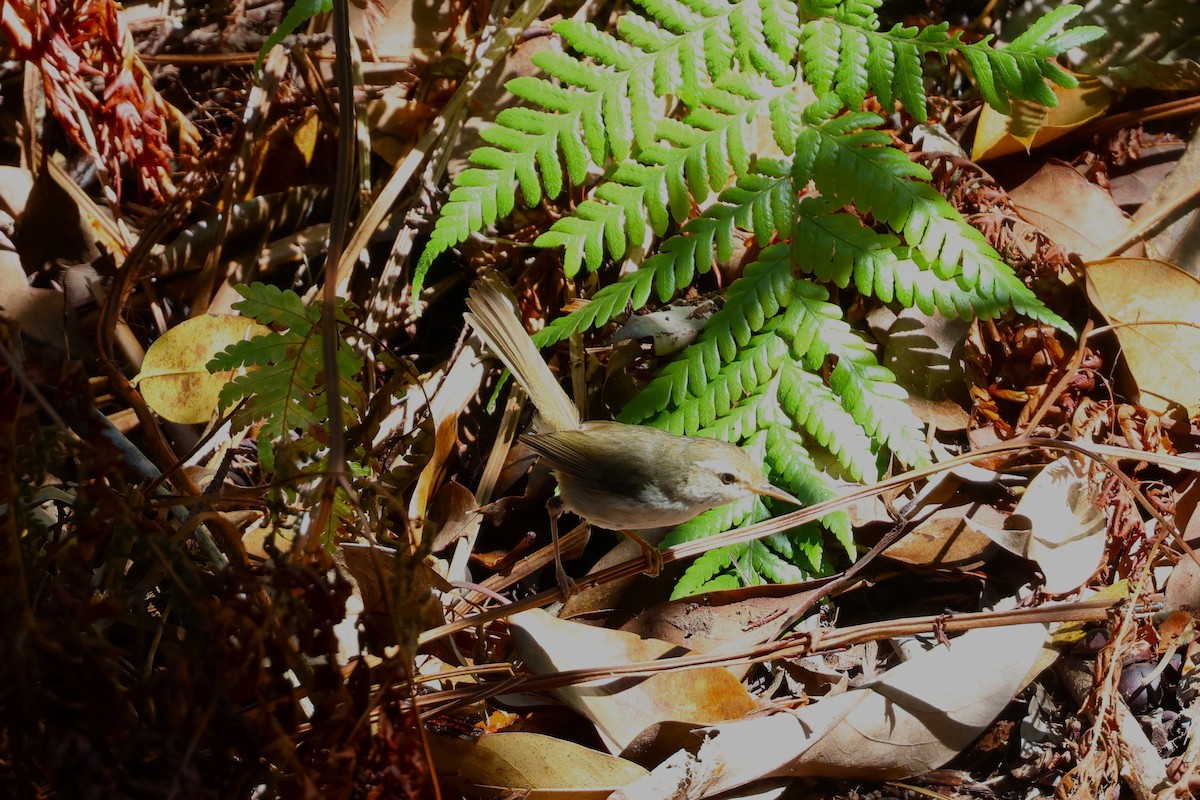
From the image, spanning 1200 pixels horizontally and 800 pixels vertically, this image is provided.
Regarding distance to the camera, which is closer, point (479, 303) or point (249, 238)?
point (479, 303)

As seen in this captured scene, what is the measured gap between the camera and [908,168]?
324 centimetres

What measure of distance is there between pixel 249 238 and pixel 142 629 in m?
2.37

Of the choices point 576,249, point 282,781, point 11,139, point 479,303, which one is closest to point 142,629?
point 282,781

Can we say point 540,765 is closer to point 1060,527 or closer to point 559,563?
point 559,563

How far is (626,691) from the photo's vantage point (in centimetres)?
280

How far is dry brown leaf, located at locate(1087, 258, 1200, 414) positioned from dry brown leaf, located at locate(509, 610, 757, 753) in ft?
6.09

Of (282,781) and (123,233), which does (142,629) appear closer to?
(282,781)

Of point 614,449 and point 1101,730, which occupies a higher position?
point 614,449

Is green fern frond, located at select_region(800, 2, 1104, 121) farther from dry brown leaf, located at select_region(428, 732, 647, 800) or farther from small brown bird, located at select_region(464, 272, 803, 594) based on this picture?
dry brown leaf, located at select_region(428, 732, 647, 800)

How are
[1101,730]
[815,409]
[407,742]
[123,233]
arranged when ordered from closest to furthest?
[407,742]
[1101,730]
[815,409]
[123,233]

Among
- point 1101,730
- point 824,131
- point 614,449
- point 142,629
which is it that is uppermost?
point 824,131

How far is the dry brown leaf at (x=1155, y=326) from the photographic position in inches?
135

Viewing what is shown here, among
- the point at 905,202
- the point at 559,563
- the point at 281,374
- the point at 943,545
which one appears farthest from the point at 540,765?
the point at 905,202

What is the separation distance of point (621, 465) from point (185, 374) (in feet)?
4.79
